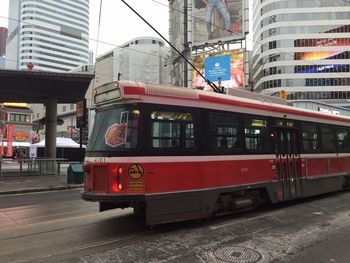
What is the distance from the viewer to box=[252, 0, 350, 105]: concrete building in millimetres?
100750

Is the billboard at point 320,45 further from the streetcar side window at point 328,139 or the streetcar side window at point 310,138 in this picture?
the streetcar side window at point 310,138

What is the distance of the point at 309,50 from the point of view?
336 feet

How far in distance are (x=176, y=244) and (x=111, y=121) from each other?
9.21 ft

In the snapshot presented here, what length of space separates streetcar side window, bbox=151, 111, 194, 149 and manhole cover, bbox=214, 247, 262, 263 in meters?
2.44

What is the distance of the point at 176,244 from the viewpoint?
298 inches

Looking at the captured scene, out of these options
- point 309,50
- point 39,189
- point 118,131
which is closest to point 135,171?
point 118,131

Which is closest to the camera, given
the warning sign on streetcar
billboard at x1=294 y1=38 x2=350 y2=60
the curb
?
the warning sign on streetcar

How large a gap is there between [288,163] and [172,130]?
15.6ft

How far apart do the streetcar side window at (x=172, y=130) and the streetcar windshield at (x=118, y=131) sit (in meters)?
0.41

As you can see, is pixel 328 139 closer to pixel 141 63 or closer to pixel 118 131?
pixel 118 131

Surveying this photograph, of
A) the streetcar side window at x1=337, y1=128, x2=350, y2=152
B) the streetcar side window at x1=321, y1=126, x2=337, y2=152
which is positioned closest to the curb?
the streetcar side window at x1=321, y1=126, x2=337, y2=152

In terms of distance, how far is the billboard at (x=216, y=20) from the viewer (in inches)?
2386

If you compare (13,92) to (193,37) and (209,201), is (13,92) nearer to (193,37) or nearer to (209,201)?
(209,201)

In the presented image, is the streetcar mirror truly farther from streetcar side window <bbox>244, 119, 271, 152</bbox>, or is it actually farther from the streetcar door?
the streetcar door
